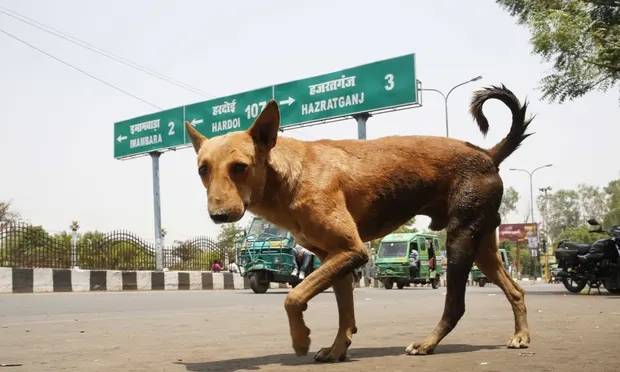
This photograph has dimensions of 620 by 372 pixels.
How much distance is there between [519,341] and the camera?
191 inches

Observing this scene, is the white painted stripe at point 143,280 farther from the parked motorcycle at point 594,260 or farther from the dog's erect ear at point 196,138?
the dog's erect ear at point 196,138

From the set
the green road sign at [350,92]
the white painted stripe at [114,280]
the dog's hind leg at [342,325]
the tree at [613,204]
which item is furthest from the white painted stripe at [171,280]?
the tree at [613,204]

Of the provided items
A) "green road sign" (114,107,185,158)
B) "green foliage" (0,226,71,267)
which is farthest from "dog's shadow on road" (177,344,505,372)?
"green road sign" (114,107,185,158)

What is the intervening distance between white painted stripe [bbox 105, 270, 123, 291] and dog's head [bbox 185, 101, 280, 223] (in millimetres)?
17721

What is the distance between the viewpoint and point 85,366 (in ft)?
13.5

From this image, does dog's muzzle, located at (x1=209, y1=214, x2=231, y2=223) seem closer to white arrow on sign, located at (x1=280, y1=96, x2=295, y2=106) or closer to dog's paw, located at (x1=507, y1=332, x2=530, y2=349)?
dog's paw, located at (x1=507, y1=332, x2=530, y2=349)

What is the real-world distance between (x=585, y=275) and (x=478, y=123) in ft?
46.1

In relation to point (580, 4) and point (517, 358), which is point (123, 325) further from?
point (580, 4)

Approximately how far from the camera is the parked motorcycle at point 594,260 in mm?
16781

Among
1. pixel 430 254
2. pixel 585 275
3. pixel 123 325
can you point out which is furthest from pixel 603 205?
pixel 123 325

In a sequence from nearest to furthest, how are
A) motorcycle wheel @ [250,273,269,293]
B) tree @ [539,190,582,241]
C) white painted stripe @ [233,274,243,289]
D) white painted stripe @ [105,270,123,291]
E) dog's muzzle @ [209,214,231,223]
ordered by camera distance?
1. dog's muzzle @ [209,214,231,223]
2. motorcycle wheel @ [250,273,269,293]
3. white painted stripe @ [105,270,123,291]
4. white painted stripe @ [233,274,243,289]
5. tree @ [539,190,582,241]

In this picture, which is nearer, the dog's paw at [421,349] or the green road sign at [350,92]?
the dog's paw at [421,349]

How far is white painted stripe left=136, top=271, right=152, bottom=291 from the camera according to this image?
72.8ft

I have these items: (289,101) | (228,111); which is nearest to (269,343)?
(289,101)
